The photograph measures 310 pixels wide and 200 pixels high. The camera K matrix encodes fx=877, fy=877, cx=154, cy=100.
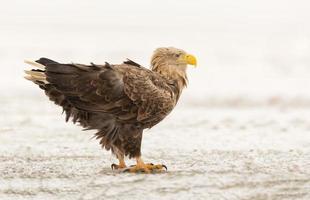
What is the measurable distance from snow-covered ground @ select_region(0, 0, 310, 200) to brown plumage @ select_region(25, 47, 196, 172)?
46 centimetres

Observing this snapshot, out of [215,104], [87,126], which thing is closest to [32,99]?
[215,104]

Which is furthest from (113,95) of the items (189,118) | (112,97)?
(189,118)

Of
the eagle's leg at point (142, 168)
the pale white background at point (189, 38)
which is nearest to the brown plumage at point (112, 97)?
the eagle's leg at point (142, 168)

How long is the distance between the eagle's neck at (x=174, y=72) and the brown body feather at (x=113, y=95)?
355 millimetres

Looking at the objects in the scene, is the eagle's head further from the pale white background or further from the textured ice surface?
the pale white background

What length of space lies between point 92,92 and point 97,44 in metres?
25.9

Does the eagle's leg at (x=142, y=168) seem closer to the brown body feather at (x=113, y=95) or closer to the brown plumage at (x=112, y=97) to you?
the brown plumage at (x=112, y=97)

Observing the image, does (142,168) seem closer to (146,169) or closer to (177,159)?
(146,169)

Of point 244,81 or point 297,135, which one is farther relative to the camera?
point 244,81

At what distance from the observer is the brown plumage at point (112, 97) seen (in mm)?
9109

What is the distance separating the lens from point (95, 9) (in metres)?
54.6

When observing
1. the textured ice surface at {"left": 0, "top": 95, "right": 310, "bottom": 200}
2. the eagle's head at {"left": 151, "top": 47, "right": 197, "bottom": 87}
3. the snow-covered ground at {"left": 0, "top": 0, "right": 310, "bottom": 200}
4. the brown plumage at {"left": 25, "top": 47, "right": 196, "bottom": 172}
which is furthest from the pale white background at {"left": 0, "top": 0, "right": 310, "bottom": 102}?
the brown plumage at {"left": 25, "top": 47, "right": 196, "bottom": 172}

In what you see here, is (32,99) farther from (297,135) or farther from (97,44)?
(97,44)

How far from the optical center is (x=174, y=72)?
9773mm
